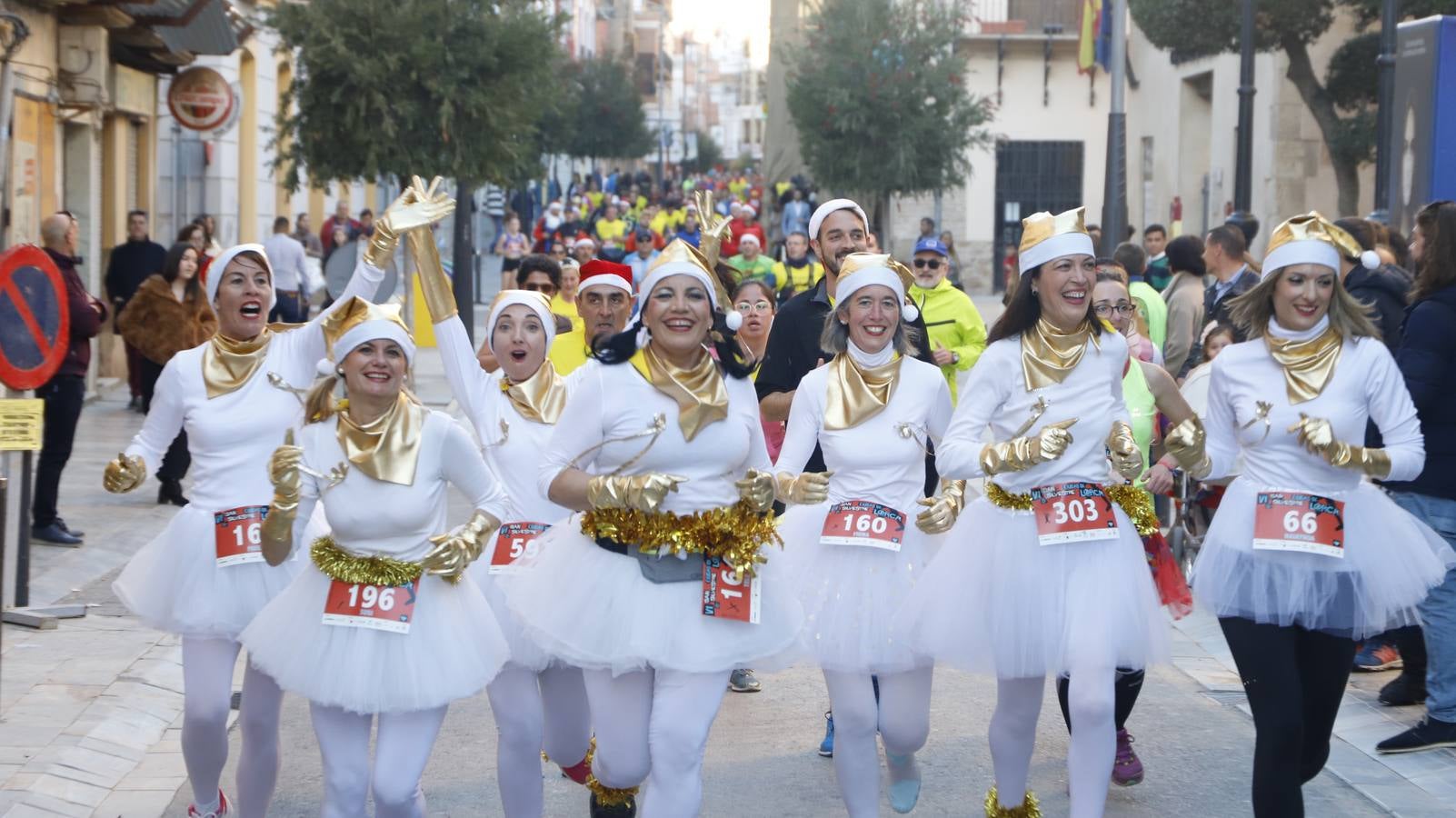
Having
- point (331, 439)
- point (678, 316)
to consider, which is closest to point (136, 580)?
point (331, 439)

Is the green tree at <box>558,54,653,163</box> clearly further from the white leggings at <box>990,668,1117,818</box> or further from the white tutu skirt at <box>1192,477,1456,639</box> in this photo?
the white leggings at <box>990,668,1117,818</box>

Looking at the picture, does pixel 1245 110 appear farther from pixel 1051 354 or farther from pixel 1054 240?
pixel 1051 354

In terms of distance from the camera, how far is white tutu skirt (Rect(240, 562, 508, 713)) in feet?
17.1

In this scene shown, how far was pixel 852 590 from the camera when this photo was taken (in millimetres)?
6152

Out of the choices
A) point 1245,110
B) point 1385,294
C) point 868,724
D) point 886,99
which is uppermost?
point 886,99

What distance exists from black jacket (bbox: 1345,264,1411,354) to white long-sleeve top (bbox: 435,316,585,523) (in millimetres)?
4074

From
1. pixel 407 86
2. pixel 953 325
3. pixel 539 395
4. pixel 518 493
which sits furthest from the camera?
pixel 407 86

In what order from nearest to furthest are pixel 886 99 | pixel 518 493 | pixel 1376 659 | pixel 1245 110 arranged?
pixel 518 493, pixel 1376 659, pixel 1245 110, pixel 886 99

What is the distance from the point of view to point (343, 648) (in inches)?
208

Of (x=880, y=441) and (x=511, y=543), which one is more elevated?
(x=880, y=441)

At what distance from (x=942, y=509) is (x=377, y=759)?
76.6 inches

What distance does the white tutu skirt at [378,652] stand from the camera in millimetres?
5219

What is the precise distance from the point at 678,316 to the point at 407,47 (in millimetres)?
16195

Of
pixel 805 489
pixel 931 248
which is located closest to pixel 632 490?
pixel 805 489
